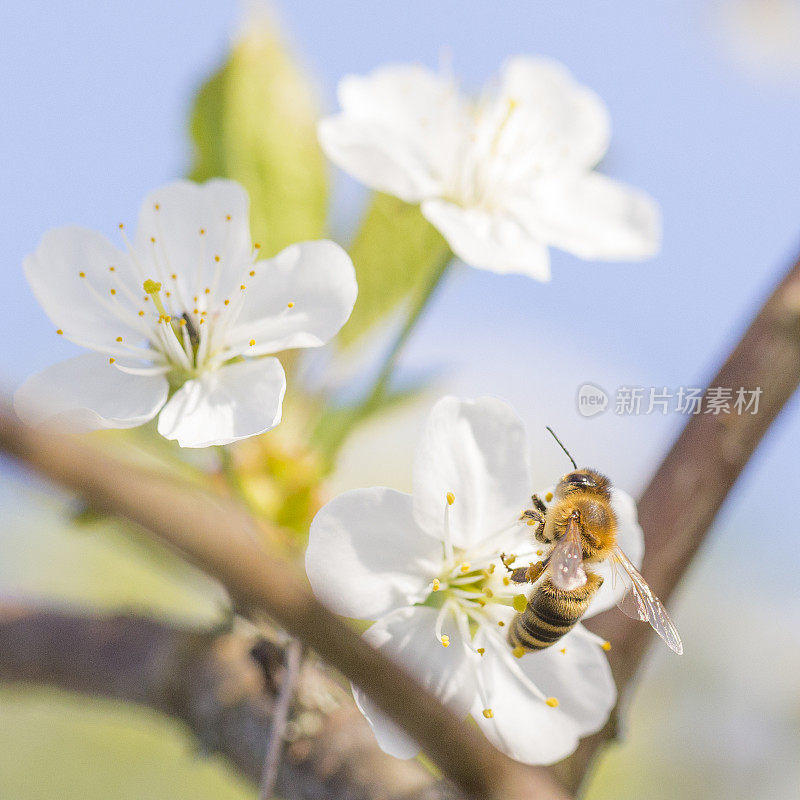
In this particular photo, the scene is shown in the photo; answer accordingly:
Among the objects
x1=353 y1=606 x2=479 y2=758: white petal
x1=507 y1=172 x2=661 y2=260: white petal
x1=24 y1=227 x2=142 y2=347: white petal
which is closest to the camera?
x1=353 y1=606 x2=479 y2=758: white petal

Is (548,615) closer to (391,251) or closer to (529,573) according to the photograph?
(529,573)

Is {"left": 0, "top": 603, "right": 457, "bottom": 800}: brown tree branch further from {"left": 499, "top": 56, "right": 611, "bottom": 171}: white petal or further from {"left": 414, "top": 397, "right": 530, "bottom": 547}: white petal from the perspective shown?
{"left": 499, "top": 56, "right": 611, "bottom": 171}: white petal

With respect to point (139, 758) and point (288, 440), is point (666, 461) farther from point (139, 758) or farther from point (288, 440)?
point (139, 758)

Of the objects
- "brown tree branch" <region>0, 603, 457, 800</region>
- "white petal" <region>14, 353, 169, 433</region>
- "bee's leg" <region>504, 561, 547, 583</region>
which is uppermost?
"bee's leg" <region>504, 561, 547, 583</region>

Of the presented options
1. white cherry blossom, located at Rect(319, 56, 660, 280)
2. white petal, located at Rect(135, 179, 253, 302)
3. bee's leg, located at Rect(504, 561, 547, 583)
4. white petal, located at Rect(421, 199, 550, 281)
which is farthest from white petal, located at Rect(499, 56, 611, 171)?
bee's leg, located at Rect(504, 561, 547, 583)

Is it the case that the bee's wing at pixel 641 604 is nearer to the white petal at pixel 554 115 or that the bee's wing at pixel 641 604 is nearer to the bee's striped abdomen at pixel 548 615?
the bee's striped abdomen at pixel 548 615

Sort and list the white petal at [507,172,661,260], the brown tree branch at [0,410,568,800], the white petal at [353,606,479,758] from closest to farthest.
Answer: the brown tree branch at [0,410,568,800] < the white petal at [353,606,479,758] < the white petal at [507,172,661,260]

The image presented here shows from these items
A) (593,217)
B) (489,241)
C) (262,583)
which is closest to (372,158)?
Result: (489,241)

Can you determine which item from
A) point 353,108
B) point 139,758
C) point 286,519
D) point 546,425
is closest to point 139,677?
point 286,519
